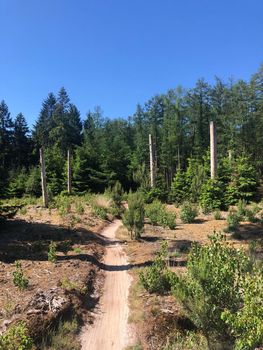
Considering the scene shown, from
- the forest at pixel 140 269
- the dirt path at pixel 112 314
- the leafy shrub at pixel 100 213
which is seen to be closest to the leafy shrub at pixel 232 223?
the forest at pixel 140 269

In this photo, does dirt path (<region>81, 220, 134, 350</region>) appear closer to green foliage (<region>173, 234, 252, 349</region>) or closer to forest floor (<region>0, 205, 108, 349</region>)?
forest floor (<region>0, 205, 108, 349</region>)

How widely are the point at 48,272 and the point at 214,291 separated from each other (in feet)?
15.9

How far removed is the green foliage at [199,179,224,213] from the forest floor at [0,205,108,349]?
7.83 metres

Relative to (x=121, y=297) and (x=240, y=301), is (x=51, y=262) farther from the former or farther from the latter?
(x=240, y=301)

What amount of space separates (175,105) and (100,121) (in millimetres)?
16933

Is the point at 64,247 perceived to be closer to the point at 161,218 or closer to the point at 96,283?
the point at 96,283

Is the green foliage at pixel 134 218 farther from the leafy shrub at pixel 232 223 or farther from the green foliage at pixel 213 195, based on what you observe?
the green foliage at pixel 213 195

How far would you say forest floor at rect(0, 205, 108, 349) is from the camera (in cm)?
586

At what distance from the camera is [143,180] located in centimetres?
2689

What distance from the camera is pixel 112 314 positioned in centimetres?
662

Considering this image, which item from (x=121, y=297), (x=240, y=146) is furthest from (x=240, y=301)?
(x=240, y=146)

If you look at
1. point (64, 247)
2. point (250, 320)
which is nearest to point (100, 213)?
point (64, 247)

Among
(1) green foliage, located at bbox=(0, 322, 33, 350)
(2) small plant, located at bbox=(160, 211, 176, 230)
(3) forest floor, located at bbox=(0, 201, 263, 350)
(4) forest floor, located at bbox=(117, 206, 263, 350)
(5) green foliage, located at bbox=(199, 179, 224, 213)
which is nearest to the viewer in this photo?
(1) green foliage, located at bbox=(0, 322, 33, 350)

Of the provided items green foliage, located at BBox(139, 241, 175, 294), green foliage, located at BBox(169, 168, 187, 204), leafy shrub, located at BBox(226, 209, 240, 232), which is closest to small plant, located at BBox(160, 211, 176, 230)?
leafy shrub, located at BBox(226, 209, 240, 232)
